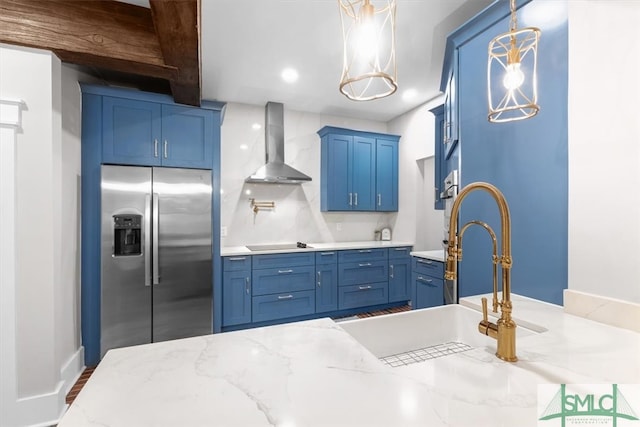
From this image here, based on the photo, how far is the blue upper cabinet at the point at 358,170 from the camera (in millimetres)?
3926

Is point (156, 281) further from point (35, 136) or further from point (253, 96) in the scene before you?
point (253, 96)

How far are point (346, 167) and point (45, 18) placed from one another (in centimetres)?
309

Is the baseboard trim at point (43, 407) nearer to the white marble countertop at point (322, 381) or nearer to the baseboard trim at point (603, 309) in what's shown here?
the white marble countertop at point (322, 381)

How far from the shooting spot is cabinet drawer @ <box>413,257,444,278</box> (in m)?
2.52

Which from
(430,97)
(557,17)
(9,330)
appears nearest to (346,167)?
(430,97)

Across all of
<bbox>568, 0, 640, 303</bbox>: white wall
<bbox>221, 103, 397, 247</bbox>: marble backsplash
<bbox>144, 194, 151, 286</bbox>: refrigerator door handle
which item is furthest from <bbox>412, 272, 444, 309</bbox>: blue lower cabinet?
<bbox>144, 194, 151, 286</bbox>: refrigerator door handle

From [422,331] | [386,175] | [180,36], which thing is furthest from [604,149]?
[386,175]

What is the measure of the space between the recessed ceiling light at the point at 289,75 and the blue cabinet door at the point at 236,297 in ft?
7.03

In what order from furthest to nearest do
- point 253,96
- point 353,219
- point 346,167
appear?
point 353,219 → point 346,167 → point 253,96

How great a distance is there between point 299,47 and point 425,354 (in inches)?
98.1

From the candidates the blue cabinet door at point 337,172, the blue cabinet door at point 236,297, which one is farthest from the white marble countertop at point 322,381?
the blue cabinet door at point 337,172

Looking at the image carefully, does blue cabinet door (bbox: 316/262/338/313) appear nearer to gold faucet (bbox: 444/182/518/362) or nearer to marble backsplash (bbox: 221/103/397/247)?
marble backsplash (bbox: 221/103/397/247)

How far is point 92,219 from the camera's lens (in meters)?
2.50

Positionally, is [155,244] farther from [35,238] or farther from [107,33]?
[107,33]
